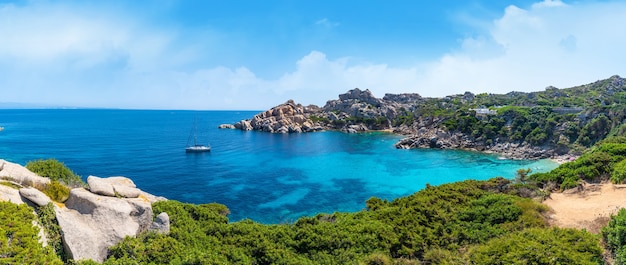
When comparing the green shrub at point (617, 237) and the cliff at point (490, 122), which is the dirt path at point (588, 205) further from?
the cliff at point (490, 122)

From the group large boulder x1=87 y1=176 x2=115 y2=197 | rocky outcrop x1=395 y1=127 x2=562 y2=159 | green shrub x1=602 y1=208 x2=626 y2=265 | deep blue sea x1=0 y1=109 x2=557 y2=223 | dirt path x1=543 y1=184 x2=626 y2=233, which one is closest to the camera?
green shrub x1=602 y1=208 x2=626 y2=265

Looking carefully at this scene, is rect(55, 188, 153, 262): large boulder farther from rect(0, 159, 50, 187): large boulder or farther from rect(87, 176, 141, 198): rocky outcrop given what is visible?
rect(0, 159, 50, 187): large boulder

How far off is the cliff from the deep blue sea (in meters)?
6.83

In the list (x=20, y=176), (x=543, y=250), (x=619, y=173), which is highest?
(x=20, y=176)

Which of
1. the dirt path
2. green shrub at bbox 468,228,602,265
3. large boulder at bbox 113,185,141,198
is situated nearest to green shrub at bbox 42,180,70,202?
large boulder at bbox 113,185,141,198

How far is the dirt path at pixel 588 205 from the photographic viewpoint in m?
16.8

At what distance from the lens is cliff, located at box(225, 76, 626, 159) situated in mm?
59812

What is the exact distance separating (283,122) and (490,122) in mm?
61051

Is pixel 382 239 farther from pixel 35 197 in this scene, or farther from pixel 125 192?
pixel 35 197

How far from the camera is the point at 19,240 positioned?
991 cm

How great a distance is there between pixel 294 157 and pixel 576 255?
53350 millimetres

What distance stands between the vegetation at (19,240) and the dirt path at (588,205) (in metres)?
22.3

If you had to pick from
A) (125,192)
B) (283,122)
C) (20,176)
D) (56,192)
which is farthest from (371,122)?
(20,176)

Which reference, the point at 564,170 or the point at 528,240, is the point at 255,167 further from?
the point at 528,240
